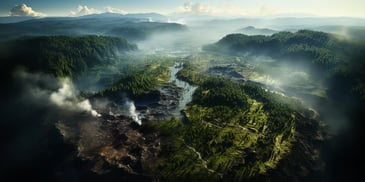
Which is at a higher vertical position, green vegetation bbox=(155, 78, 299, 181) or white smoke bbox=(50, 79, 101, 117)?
white smoke bbox=(50, 79, 101, 117)

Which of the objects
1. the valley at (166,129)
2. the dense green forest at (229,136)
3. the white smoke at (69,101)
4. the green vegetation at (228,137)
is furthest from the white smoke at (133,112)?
the white smoke at (69,101)

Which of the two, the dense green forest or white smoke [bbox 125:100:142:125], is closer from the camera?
the dense green forest

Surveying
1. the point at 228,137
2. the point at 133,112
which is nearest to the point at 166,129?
the point at 228,137

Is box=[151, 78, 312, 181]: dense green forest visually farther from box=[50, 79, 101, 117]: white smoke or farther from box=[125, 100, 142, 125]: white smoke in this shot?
box=[50, 79, 101, 117]: white smoke

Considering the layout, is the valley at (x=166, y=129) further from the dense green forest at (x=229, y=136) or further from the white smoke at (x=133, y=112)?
the white smoke at (x=133, y=112)

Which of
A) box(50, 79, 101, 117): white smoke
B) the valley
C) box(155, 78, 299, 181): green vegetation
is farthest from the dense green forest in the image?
box(50, 79, 101, 117): white smoke

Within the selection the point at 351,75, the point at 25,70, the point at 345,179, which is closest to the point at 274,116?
the point at 345,179

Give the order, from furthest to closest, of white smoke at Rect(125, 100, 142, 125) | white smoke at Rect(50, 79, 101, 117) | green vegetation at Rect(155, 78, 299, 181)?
white smoke at Rect(50, 79, 101, 117)
white smoke at Rect(125, 100, 142, 125)
green vegetation at Rect(155, 78, 299, 181)

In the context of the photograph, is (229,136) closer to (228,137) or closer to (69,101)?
(228,137)
